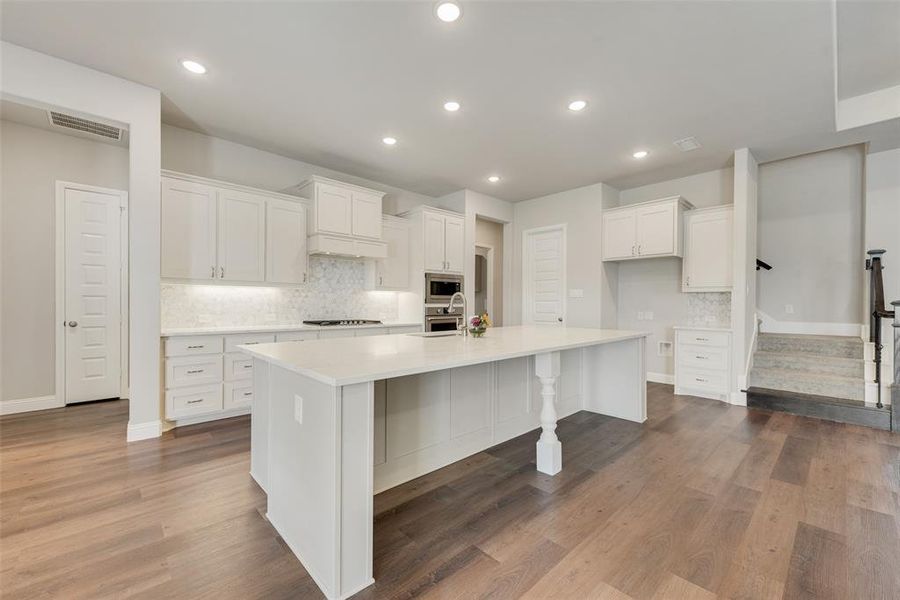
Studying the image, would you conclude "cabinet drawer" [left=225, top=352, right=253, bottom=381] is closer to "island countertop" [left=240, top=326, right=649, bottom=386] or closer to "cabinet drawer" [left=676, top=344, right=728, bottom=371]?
"island countertop" [left=240, top=326, right=649, bottom=386]

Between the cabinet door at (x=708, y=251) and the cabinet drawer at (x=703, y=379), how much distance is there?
3.42 feet

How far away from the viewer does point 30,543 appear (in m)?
1.72

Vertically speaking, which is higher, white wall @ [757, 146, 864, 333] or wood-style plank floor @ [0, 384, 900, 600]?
white wall @ [757, 146, 864, 333]

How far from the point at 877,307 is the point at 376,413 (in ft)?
15.9

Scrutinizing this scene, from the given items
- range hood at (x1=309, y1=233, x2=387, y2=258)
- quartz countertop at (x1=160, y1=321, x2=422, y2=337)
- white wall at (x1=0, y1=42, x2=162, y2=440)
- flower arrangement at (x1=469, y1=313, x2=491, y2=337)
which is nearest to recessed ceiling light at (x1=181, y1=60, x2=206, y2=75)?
white wall at (x1=0, y1=42, x2=162, y2=440)

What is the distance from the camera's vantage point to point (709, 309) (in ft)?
16.1

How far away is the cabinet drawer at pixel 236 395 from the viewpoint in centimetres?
348

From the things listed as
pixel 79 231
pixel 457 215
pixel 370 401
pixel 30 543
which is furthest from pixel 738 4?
pixel 79 231

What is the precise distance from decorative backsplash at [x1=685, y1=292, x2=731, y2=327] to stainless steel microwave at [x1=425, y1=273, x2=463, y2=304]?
3.21 metres

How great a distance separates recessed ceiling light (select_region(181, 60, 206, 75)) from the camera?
2643 mm

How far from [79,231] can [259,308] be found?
1.95 meters

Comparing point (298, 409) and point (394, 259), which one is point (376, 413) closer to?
point (298, 409)

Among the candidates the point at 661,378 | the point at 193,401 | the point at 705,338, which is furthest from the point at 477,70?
the point at 661,378

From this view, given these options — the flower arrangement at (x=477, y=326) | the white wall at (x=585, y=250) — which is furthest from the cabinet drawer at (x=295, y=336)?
the white wall at (x=585, y=250)
